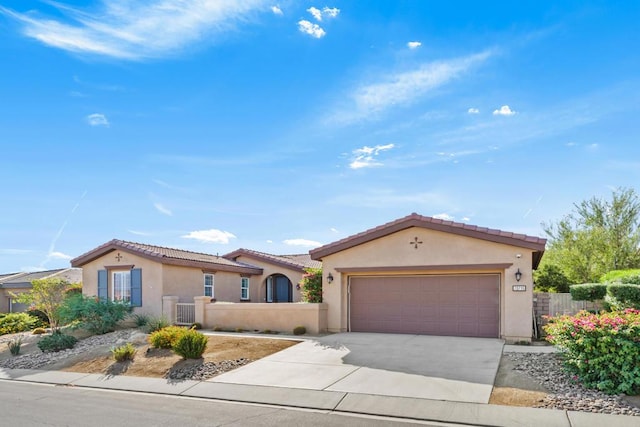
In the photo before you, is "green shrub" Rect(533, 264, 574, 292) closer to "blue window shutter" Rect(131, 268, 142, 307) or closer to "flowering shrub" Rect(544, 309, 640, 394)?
"flowering shrub" Rect(544, 309, 640, 394)

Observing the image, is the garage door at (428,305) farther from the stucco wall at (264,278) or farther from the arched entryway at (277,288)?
the arched entryway at (277,288)

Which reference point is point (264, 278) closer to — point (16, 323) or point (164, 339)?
point (16, 323)

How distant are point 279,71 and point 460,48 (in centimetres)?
549

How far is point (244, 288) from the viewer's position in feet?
90.0

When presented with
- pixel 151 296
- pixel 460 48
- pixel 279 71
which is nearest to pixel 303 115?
pixel 279 71

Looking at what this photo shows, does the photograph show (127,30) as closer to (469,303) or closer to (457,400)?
(457,400)

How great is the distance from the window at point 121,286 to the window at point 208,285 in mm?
3497

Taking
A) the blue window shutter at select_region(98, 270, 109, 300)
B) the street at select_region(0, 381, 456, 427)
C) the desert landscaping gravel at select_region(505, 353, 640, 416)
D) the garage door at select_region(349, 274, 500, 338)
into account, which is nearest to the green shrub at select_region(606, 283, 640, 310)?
the garage door at select_region(349, 274, 500, 338)

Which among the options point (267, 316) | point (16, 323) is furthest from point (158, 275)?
point (16, 323)

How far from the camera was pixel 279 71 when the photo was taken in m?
16.1

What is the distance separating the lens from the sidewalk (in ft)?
26.3

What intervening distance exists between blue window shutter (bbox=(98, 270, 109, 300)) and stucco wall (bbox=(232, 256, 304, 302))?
781cm

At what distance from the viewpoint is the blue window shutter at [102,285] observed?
22.9 m

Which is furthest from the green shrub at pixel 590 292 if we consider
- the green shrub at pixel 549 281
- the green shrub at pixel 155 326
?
the green shrub at pixel 155 326
